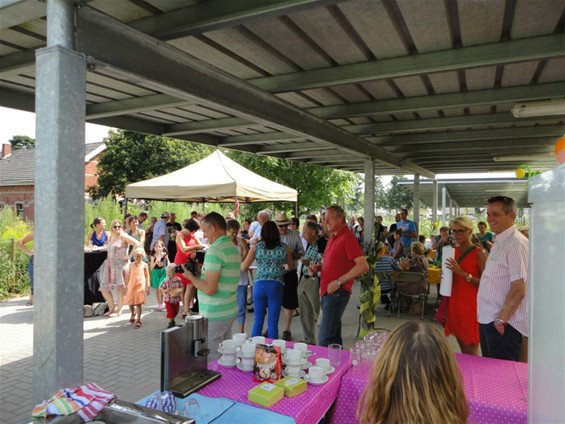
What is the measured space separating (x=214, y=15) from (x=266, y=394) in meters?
2.25

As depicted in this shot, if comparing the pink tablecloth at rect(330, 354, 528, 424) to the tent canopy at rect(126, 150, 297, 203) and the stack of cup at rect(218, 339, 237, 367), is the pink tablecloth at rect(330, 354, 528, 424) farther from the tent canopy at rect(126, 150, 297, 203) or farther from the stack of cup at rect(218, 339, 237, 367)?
the tent canopy at rect(126, 150, 297, 203)

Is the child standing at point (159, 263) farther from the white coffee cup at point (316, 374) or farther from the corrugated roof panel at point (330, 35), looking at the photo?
the white coffee cup at point (316, 374)

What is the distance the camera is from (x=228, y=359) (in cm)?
261

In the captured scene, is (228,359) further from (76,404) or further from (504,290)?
(504,290)

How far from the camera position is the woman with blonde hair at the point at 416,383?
1.22 metres

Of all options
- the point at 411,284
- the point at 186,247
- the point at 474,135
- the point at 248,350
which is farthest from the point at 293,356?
the point at 474,135

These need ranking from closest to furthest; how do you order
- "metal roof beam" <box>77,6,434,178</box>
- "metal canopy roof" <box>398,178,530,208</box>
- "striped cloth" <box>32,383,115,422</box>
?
"striped cloth" <box>32,383,115,422</box>, "metal roof beam" <box>77,6,434,178</box>, "metal canopy roof" <box>398,178,530,208</box>

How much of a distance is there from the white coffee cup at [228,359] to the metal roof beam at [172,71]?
1827mm

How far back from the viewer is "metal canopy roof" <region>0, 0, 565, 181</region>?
8.40 feet

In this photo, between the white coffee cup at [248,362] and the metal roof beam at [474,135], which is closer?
the white coffee cup at [248,362]

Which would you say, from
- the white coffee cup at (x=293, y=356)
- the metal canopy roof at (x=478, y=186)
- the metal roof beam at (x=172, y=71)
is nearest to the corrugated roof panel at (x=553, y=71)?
the metal roof beam at (x=172, y=71)

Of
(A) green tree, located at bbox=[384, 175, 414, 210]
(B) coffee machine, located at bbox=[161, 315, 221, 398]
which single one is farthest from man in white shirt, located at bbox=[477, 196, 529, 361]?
(A) green tree, located at bbox=[384, 175, 414, 210]

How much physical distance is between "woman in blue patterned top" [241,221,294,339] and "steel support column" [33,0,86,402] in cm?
301

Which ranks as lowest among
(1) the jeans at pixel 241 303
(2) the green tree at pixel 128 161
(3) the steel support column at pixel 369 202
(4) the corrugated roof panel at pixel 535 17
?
(1) the jeans at pixel 241 303
